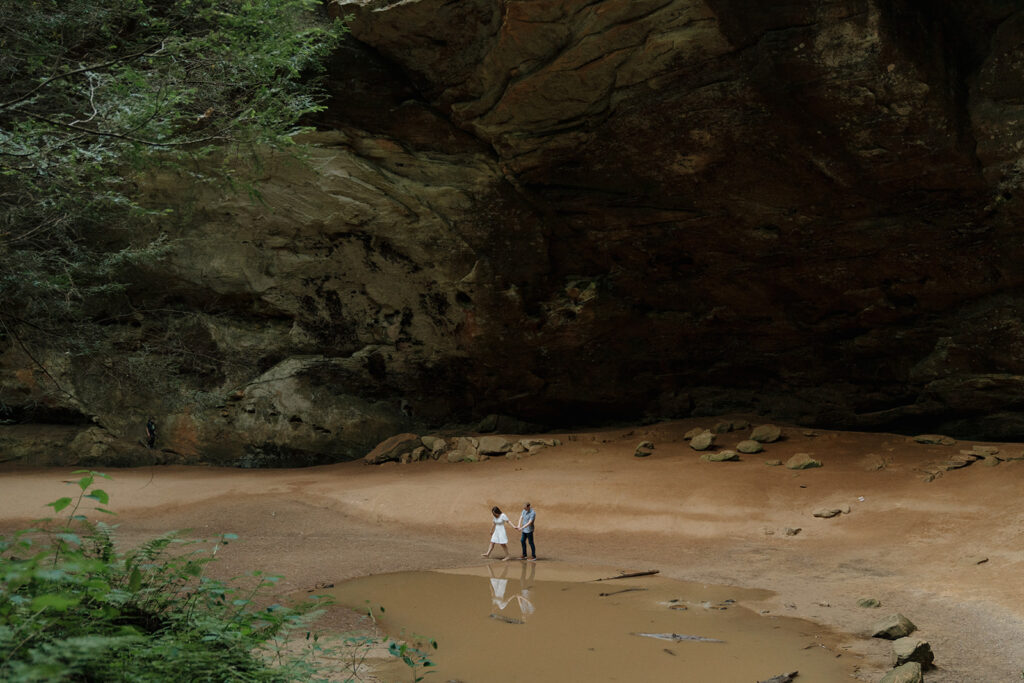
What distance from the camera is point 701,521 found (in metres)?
13.0

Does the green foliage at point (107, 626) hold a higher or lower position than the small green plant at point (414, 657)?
higher

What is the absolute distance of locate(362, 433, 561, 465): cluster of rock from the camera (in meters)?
18.2

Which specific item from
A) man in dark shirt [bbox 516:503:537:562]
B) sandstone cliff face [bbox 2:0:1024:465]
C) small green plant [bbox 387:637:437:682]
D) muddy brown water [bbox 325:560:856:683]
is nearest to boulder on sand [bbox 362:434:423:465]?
sandstone cliff face [bbox 2:0:1024:465]

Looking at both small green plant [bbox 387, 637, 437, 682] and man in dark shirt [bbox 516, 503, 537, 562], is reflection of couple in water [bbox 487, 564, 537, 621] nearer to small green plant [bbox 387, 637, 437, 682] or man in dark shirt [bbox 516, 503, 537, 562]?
man in dark shirt [bbox 516, 503, 537, 562]

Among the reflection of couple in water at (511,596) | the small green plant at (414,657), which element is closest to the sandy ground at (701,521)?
the reflection of couple in water at (511,596)

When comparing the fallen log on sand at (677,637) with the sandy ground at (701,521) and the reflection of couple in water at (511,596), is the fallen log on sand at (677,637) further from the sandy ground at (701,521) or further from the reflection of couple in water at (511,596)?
the reflection of couple in water at (511,596)

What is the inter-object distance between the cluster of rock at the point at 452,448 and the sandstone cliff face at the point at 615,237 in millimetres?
1772

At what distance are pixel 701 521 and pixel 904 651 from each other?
6.01 metres

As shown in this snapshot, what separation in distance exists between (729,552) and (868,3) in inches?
382

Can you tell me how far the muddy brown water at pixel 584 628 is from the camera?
6.97 metres

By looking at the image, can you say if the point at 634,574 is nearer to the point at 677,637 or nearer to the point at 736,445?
the point at 677,637

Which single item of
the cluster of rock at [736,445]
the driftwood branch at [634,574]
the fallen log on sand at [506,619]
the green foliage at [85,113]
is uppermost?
the green foliage at [85,113]

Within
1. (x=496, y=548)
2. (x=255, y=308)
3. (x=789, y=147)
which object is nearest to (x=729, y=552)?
(x=496, y=548)

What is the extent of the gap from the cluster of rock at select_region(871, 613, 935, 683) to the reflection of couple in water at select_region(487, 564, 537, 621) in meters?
3.93
